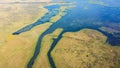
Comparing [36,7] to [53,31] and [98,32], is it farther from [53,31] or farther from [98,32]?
[98,32]

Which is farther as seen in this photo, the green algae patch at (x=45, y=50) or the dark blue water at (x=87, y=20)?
the dark blue water at (x=87, y=20)

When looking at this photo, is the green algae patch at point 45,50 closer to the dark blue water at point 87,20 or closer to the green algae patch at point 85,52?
the dark blue water at point 87,20

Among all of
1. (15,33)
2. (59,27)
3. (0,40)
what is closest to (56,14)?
(59,27)

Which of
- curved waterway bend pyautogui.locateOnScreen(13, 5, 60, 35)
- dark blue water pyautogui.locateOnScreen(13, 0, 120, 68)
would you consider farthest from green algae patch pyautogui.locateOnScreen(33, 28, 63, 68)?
curved waterway bend pyautogui.locateOnScreen(13, 5, 60, 35)

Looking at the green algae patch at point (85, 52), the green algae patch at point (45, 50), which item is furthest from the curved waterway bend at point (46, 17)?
the green algae patch at point (85, 52)

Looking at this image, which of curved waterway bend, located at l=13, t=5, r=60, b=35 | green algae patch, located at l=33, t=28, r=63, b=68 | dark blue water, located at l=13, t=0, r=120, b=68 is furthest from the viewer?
curved waterway bend, located at l=13, t=5, r=60, b=35

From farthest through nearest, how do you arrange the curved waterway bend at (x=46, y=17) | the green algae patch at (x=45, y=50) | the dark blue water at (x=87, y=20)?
the curved waterway bend at (x=46, y=17), the dark blue water at (x=87, y=20), the green algae patch at (x=45, y=50)

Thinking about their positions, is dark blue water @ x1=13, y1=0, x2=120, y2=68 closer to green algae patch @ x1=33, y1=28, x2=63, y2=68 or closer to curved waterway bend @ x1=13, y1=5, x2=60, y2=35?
curved waterway bend @ x1=13, y1=5, x2=60, y2=35
